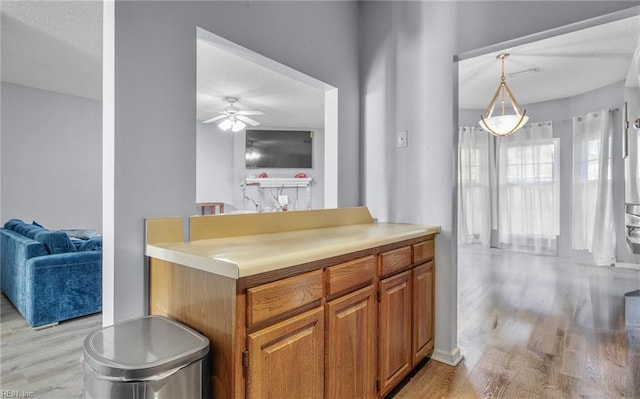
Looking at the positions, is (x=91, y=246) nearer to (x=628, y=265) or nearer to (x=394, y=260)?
(x=394, y=260)

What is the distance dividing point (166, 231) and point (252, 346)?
0.66 meters

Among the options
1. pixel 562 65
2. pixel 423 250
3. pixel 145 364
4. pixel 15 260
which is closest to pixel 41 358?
pixel 15 260

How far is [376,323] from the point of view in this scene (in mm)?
1635

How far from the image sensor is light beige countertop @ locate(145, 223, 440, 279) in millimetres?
1066

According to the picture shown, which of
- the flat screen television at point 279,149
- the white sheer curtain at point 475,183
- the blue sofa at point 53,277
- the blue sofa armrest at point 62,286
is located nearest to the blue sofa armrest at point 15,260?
the blue sofa at point 53,277

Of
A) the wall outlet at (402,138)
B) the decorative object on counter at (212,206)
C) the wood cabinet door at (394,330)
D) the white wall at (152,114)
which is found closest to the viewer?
the white wall at (152,114)

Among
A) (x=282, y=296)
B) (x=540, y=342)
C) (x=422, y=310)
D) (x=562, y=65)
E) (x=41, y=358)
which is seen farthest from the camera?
(x=562, y=65)

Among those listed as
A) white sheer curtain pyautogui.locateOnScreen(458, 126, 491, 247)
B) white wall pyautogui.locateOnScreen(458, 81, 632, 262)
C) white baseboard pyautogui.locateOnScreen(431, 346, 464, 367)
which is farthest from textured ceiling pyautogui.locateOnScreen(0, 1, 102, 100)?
white wall pyautogui.locateOnScreen(458, 81, 632, 262)

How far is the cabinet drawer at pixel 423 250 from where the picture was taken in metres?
2.00

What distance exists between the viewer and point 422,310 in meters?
2.07

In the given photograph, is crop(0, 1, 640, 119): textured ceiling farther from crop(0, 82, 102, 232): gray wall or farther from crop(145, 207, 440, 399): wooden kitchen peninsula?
A: crop(145, 207, 440, 399): wooden kitchen peninsula

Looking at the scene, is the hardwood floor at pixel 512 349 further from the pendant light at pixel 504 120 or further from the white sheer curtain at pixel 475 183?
the white sheer curtain at pixel 475 183

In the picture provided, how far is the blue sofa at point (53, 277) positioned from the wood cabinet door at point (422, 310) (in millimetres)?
2907

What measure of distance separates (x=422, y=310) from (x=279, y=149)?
5435 mm
